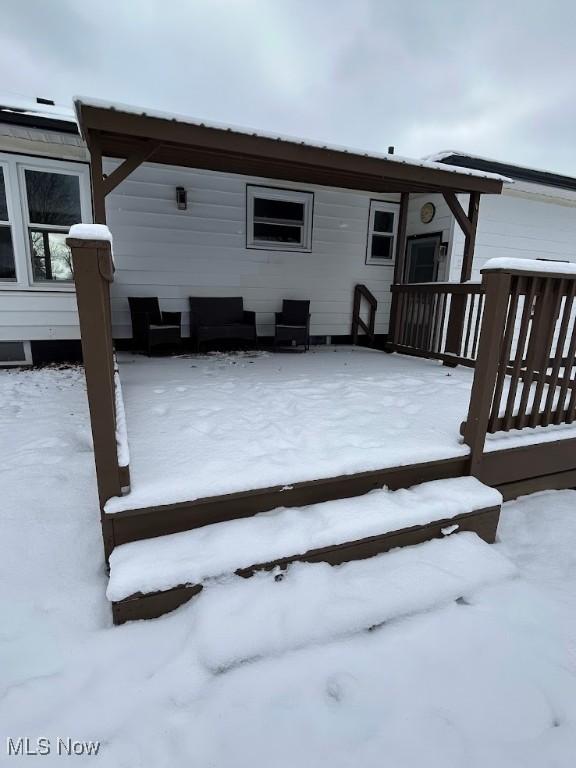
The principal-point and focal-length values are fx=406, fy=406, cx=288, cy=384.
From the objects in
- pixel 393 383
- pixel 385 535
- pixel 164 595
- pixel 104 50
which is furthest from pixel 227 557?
pixel 104 50

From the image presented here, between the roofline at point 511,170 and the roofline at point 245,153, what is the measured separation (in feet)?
2.80

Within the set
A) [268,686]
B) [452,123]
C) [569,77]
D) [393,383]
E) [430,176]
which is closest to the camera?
[268,686]

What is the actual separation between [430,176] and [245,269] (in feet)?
8.44

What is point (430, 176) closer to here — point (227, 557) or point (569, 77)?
point (227, 557)

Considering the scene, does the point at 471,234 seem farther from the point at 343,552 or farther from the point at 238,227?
the point at 343,552

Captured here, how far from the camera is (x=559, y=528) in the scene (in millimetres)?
2199

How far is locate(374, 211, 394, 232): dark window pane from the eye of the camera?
6.33 metres

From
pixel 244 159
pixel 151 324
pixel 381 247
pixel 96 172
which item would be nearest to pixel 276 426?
pixel 96 172

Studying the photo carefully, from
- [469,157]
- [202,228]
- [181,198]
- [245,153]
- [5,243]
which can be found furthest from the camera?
[469,157]

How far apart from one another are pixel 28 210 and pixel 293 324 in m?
3.40

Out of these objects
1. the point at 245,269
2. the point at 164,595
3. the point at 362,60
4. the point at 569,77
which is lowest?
the point at 164,595

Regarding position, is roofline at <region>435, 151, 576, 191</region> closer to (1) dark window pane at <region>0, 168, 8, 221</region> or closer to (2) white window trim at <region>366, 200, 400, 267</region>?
(2) white window trim at <region>366, 200, 400, 267</region>

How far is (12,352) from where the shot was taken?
16.0ft

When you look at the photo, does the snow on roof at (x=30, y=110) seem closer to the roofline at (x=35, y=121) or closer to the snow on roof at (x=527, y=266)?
the roofline at (x=35, y=121)
